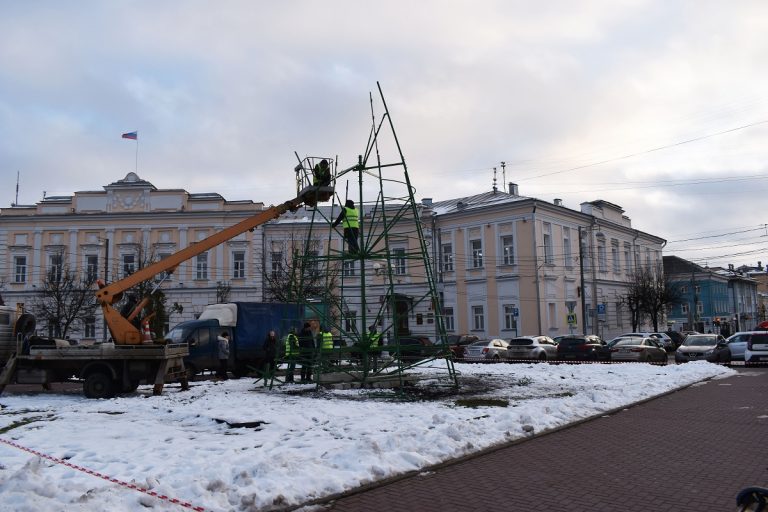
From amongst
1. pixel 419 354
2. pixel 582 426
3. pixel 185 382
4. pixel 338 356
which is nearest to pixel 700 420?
pixel 582 426

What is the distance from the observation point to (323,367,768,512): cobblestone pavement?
20.7 ft

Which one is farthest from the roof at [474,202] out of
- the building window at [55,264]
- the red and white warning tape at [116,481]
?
the red and white warning tape at [116,481]

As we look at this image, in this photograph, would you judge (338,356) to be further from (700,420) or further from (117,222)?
(117,222)

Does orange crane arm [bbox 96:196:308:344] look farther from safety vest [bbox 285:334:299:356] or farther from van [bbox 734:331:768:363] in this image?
van [bbox 734:331:768:363]

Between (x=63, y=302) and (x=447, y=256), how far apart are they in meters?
26.9

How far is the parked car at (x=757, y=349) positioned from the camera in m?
26.1

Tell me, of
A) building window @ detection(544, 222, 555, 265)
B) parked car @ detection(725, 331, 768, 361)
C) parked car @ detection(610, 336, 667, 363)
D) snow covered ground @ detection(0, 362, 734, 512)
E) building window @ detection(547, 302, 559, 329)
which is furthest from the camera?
building window @ detection(544, 222, 555, 265)

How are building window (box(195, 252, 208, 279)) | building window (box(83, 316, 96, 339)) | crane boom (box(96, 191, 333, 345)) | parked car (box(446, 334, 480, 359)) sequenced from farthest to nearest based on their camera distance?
building window (box(195, 252, 208, 279)) → building window (box(83, 316, 96, 339)) → parked car (box(446, 334, 480, 359)) → crane boom (box(96, 191, 333, 345))

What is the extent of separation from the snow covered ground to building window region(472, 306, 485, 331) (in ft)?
99.4

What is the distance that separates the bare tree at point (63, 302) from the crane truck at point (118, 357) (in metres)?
23.7

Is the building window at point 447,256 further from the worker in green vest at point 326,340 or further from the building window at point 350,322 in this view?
the worker in green vest at point 326,340

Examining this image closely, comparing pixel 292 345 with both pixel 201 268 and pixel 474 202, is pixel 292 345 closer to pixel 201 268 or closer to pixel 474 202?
pixel 201 268

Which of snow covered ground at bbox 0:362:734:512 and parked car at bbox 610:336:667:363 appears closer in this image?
snow covered ground at bbox 0:362:734:512

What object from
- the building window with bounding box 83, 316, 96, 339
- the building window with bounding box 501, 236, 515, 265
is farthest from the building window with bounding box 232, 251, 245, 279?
the building window with bounding box 501, 236, 515, 265
